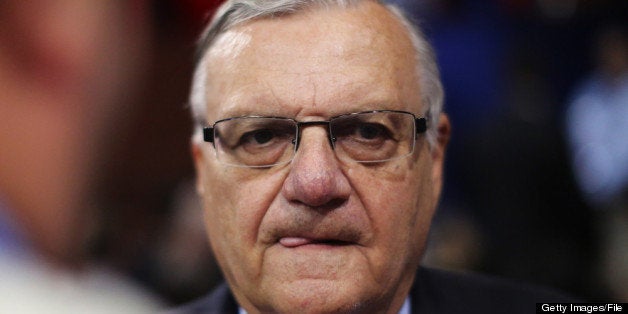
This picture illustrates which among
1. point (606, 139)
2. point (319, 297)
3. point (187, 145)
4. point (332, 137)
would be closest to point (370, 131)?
point (332, 137)

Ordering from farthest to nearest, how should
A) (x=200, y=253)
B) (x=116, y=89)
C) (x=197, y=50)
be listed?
(x=200, y=253), (x=197, y=50), (x=116, y=89)

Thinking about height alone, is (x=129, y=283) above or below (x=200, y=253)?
above

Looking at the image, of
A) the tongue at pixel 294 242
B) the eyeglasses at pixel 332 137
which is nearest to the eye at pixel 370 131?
the eyeglasses at pixel 332 137

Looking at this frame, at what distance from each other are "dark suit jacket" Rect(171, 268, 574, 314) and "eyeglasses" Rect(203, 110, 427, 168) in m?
0.45

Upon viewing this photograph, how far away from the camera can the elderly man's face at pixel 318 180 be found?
1.34m

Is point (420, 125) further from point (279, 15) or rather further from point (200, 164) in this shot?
point (200, 164)

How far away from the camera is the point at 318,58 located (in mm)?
1377

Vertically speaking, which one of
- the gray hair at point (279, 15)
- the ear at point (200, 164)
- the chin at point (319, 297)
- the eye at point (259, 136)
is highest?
the gray hair at point (279, 15)

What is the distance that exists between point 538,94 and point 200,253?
1535 mm

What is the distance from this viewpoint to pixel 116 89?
1334mm

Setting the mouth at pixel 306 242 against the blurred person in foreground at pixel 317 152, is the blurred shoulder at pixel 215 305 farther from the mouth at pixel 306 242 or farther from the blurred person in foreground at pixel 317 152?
the mouth at pixel 306 242

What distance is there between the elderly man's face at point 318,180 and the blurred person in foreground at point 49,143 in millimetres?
340

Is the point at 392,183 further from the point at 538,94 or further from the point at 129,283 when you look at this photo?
the point at 538,94

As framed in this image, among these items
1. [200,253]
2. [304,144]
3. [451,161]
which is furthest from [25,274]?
[451,161]
